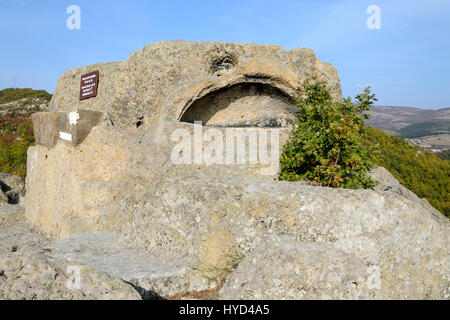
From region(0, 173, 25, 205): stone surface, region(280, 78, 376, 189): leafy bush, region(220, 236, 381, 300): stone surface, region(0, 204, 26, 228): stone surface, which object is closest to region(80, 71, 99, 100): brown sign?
region(0, 204, 26, 228): stone surface

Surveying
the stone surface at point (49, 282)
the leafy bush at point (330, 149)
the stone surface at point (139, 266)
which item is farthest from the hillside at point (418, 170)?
the stone surface at point (49, 282)

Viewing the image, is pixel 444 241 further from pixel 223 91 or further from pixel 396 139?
pixel 396 139

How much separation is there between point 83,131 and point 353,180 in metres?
5.18

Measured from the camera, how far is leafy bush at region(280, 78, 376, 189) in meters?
6.27

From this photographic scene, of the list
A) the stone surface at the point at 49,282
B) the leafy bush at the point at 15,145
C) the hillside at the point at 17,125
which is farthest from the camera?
the hillside at the point at 17,125

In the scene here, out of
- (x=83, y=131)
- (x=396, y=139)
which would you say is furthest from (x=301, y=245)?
(x=396, y=139)

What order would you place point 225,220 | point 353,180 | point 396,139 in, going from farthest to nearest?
point 396,139 → point 353,180 → point 225,220

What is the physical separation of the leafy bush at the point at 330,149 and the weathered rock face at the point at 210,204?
2.30 ft

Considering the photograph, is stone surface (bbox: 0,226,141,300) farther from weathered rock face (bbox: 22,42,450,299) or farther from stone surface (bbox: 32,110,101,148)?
stone surface (bbox: 32,110,101,148)

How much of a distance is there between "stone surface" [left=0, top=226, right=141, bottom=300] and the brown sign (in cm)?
488

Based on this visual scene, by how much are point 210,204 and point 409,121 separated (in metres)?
148

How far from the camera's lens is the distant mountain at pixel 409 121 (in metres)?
105

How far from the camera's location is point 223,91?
28.7 ft

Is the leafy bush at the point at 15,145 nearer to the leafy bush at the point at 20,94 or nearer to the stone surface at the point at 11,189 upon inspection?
the stone surface at the point at 11,189
